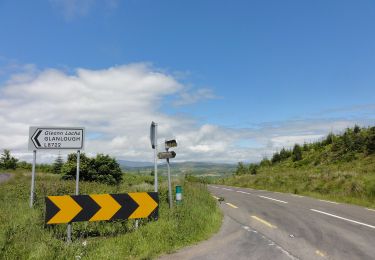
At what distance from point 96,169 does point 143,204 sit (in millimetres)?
22075

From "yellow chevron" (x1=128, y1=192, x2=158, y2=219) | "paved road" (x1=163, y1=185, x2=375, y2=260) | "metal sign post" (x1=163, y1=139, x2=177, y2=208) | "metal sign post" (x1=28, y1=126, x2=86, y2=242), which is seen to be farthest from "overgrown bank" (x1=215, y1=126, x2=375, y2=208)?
"metal sign post" (x1=28, y1=126, x2=86, y2=242)

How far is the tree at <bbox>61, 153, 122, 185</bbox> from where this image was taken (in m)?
29.6

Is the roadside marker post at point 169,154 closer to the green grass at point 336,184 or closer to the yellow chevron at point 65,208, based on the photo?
the yellow chevron at point 65,208

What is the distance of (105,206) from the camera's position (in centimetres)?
891

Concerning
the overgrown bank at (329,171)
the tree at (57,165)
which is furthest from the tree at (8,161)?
the overgrown bank at (329,171)

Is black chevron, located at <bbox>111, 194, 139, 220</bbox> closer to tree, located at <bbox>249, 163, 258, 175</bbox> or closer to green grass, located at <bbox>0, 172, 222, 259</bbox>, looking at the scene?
green grass, located at <bbox>0, 172, 222, 259</bbox>

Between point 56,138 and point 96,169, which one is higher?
point 56,138

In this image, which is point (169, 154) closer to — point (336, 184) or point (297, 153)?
point (336, 184)

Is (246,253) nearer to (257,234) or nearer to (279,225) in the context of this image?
(257,234)

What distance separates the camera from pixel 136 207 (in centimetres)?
932

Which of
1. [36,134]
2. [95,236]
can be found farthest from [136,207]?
[36,134]

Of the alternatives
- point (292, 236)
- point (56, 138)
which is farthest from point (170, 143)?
point (292, 236)

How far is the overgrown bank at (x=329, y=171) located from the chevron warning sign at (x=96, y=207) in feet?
42.6

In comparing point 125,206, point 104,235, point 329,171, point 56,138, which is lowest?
point 104,235
